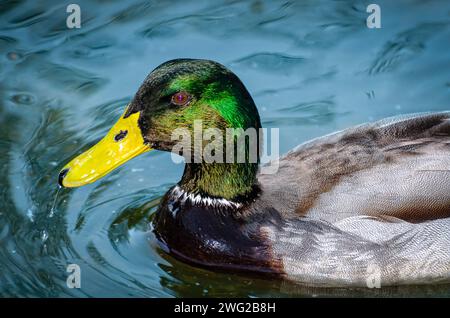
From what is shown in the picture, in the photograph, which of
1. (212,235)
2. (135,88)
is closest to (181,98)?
(212,235)

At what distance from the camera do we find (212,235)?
6.62 m

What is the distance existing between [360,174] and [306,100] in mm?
2412

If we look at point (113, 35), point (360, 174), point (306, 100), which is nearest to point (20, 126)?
point (113, 35)

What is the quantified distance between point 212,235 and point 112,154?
847mm

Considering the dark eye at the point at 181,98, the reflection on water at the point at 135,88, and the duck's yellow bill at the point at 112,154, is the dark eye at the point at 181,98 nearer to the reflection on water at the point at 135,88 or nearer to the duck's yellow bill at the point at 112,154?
the duck's yellow bill at the point at 112,154

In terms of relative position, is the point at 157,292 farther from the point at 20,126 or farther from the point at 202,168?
the point at 20,126

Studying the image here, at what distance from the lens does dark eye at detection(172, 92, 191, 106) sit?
6277 mm

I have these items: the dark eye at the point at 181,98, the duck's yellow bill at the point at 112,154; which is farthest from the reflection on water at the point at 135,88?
the dark eye at the point at 181,98

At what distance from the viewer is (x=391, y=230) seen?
6.29 metres

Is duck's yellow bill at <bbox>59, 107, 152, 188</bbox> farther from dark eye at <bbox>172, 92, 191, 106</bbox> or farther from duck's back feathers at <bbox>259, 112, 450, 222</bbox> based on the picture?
duck's back feathers at <bbox>259, 112, 450, 222</bbox>

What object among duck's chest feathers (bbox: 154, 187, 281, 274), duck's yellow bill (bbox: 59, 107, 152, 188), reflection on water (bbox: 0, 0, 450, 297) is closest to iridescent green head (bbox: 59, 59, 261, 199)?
duck's yellow bill (bbox: 59, 107, 152, 188)

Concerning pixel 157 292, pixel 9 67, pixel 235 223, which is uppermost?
pixel 9 67

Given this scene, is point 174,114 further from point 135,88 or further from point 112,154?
point 135,88

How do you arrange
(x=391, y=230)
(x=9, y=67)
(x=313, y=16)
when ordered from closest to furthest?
(x=391, y=230) < (x=9, y=67) < (x=313, y=16)
